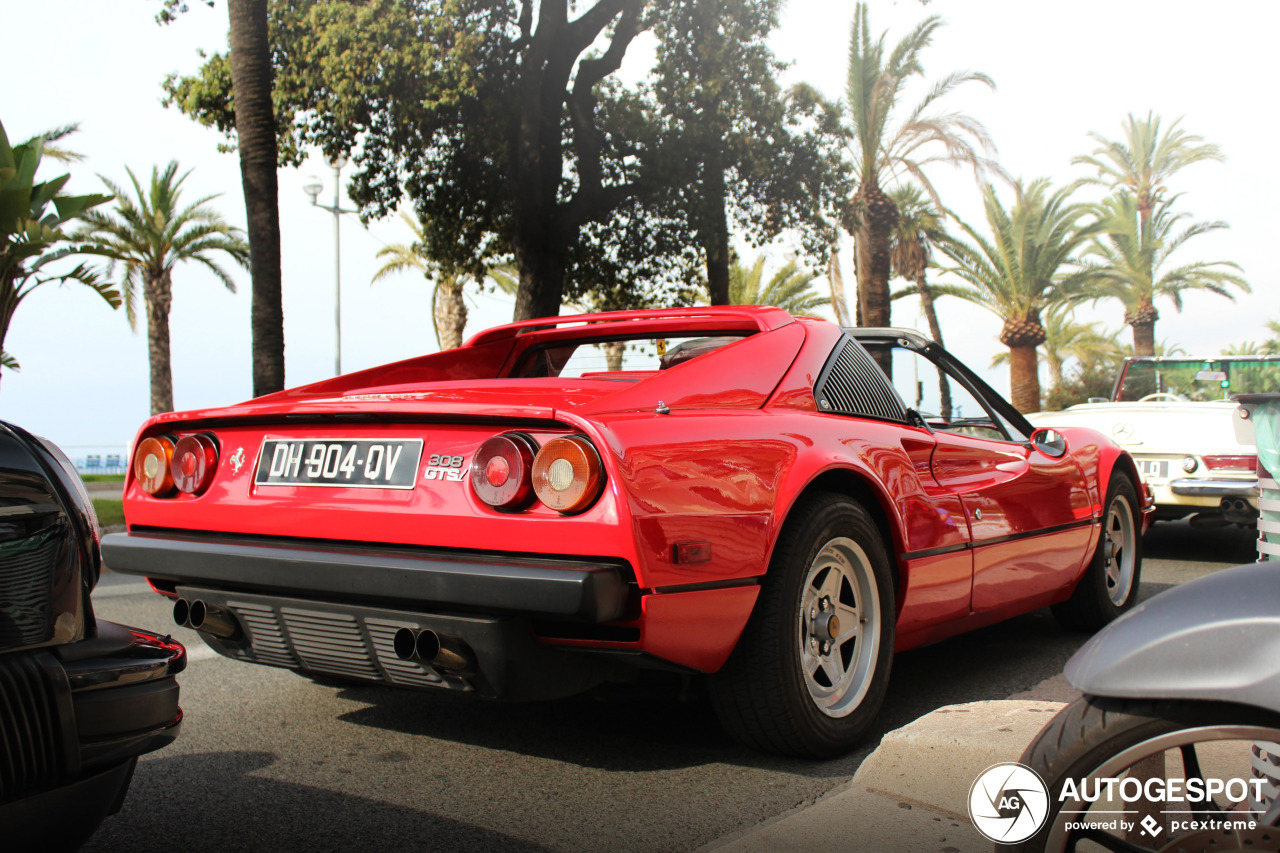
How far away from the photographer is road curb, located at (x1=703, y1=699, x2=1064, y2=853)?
7.78 ft

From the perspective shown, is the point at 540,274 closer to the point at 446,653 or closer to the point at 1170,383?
the point at 1170,383

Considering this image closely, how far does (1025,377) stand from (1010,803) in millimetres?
26809

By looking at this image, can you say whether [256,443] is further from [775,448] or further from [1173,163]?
[1173,163]

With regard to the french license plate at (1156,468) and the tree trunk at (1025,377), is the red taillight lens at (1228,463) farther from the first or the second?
the tree trunk at (1025,377)

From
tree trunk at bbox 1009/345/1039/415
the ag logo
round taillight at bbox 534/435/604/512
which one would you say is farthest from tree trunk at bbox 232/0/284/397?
tree trunk at bbox 1009/345/1039/415

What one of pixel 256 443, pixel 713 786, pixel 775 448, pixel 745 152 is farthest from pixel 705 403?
pixel 745 152

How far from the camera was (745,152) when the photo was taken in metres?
16.8

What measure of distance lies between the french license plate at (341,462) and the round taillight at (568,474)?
0.39 m

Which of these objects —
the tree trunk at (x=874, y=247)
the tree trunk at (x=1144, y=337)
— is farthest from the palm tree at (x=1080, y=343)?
the tree trunk at (x=874, y=247)

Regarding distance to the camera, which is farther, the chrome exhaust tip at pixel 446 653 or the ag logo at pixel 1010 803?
the chrome exhaust tip at pixel 446 653

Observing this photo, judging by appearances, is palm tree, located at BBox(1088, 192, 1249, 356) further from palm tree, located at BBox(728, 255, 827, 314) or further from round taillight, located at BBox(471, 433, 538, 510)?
round taillight, located at BBox(471, 433, 538, 510)

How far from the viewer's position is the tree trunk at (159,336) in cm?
2731

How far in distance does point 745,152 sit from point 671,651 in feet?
49.6

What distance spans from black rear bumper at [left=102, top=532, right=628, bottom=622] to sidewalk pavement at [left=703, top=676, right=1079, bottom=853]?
655 millimetres
